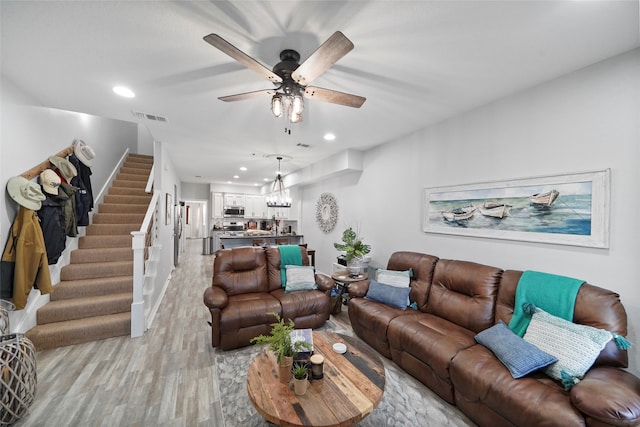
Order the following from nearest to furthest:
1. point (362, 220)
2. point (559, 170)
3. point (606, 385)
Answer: point (606, 385) → point (559, 170) → point (362, 220)

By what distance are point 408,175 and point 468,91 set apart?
142 cm

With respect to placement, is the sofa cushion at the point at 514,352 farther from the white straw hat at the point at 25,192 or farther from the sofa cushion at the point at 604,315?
the white straw hat at the point at 25,192

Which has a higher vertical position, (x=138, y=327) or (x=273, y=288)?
(x=273, y=288)

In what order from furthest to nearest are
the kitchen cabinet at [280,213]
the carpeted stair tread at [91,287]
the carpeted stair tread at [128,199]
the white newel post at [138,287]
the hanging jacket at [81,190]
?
1. the kitchen cabinet at [280,213]
2. the carpeted stair tread at [128,199]
3. the hanging jacket at [81,190]
4. the carpeted stair tread at [91,287]
5. the white newel post at [138,287]

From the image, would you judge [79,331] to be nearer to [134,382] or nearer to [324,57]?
[134,382]

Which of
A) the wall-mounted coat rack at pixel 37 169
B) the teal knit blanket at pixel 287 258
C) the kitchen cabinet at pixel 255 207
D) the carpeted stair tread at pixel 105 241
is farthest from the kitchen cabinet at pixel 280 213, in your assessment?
the wall-mounted coat rack at pixel 37 169

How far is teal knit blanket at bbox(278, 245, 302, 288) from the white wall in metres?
1.58

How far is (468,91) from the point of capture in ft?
7.97

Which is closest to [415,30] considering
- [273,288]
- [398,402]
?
[398,402]

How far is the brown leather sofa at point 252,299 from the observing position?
260cm

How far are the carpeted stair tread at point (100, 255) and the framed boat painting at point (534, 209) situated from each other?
4.68 meters

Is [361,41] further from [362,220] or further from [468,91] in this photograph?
[362,220]

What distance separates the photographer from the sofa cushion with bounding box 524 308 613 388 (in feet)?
4.98

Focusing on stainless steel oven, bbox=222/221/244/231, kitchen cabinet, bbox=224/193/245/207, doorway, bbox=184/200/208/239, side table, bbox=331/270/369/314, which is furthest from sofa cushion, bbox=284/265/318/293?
doorway, bbox=184/200/208/239
